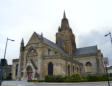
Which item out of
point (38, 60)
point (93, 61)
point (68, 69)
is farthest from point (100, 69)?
point (38, 60)

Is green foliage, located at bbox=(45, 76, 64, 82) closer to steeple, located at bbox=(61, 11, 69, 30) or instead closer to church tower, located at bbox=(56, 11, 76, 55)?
church tower, located at bbox=(56, 11, 76, 55)

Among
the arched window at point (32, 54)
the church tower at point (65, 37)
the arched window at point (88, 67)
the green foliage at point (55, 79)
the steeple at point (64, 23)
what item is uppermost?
the steeple at point (64, 23)

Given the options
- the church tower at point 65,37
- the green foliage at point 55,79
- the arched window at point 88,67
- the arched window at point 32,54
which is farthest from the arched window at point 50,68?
the church tower at point 65,37

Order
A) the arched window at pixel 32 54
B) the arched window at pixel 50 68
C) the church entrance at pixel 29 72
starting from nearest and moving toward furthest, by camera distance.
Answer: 1. the arched window at pixel 50 68
2. the church entrance at pixel 29 72
3. the arched window at pixel 32 54

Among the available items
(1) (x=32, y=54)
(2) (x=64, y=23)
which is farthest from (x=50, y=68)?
(2) (x=64, y=23)

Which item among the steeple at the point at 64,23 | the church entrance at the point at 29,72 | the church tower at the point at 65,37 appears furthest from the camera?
the steeple at the point at 64,23

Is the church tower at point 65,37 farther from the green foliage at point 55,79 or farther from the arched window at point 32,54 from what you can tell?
the green foliage at point 55,79

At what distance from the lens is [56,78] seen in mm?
31203

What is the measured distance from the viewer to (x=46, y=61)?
41.3 metres

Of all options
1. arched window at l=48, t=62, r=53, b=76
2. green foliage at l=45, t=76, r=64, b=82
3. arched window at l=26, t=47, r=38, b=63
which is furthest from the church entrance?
green foliage at l=45, t=76, r=64, b=82

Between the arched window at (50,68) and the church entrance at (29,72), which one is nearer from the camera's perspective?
the arched window at (50,68)

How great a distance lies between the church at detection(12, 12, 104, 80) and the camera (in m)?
39.9

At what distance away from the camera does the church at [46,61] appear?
39.9 meters

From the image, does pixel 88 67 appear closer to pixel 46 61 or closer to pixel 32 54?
pixel 46 61
